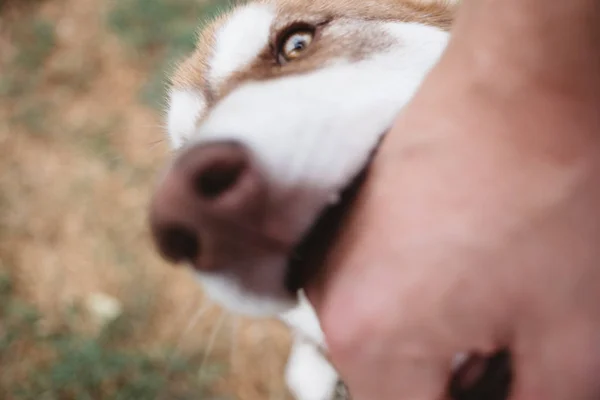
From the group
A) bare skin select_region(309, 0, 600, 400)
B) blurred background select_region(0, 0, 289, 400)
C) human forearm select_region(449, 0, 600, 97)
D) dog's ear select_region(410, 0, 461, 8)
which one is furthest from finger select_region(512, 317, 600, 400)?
blurred background select_region(0, 0, 289, 400)

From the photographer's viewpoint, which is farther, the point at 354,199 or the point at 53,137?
the point at 53,137

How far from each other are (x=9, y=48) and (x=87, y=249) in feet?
2.85

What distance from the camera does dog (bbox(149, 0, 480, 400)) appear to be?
23.3 inches

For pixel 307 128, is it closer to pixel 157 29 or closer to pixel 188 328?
pixel 188 328

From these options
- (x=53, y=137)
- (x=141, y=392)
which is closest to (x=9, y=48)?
(x=53, y=137)

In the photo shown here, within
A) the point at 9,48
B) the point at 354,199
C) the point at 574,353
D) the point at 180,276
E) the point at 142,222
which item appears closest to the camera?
the point at 574,353

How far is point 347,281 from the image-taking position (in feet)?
1.78

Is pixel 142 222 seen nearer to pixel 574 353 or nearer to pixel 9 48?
pixel 9 48

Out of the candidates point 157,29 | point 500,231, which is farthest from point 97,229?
point 500,231

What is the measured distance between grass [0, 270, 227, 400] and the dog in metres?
0.90

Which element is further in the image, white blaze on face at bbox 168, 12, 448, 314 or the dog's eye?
the dog's eye

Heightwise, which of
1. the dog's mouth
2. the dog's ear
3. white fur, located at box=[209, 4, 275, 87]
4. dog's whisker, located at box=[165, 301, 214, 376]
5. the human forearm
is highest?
the human forearm

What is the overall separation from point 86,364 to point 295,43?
1.11 meters

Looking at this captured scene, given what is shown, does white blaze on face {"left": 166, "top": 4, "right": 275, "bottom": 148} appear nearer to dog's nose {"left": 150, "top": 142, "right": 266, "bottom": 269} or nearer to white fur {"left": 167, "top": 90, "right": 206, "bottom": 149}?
white fur {"left": 167, "top": 90, "right": 206, "bottom": 149}
